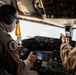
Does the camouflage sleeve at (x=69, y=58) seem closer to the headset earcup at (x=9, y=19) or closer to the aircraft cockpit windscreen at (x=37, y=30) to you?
the headset earcup at (x=9, y=19)

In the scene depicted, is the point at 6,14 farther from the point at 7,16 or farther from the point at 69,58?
the point at 69,58

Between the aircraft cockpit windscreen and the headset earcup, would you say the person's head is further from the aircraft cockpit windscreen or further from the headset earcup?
the aircraft cockpit windscreen

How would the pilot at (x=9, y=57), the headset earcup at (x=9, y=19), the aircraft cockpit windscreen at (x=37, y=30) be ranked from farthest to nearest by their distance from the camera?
the aircraft cockpit windscreen at (x=37, y=30) → the headset earcup at (x=9, y=19) → the pilot at (x=9, y=57)

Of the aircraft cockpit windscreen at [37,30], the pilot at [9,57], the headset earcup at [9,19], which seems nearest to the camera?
the pilot at [9,57]

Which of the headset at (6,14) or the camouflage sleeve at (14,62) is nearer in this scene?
the camouflage sleeve at (14,62)

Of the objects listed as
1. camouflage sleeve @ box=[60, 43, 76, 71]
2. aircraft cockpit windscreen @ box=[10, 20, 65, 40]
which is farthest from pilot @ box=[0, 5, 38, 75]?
aircraft cockpit windscreen @ box=[10, 20, 65, 40]

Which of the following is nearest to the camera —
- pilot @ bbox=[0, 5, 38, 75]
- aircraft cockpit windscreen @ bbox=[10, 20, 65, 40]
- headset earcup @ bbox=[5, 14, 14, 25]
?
pilot @ bbox=[0, 5, 38, 75]

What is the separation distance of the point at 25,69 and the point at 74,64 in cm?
48

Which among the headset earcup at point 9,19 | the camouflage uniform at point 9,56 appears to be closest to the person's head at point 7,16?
the headset earcup at point 9,19

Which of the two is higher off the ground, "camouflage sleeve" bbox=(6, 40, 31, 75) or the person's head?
the person's head

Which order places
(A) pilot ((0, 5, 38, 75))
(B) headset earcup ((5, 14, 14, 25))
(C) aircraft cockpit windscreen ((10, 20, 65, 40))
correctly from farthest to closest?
(C) aircraft cockpit windscreen ((10, 20, 65, 40)) → (B) headset earcup ((5, 14, 14, 25)) → (A) pilot ((0, 5, 38, 75))

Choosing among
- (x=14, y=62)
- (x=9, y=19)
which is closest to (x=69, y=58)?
(x=14, y=62)

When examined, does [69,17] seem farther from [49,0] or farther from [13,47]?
[13,47]

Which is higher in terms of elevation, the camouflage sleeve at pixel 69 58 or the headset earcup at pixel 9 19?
the headset earcup at pixel 9 19
